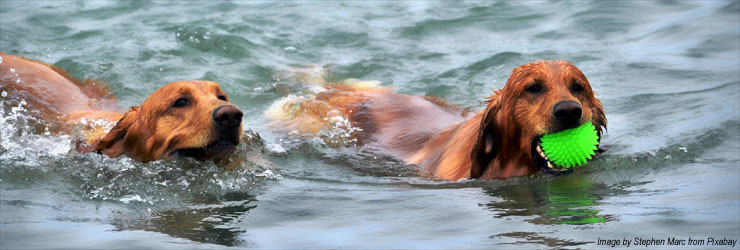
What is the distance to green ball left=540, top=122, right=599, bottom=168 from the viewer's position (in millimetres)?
5645

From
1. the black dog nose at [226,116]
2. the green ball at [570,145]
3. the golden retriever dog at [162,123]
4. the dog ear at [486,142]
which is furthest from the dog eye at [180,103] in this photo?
the green ball at [570,145]

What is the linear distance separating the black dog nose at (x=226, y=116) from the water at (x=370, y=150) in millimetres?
351

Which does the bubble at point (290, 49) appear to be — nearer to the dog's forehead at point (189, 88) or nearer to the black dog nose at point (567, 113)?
the dog's forehead at point (189, 88)

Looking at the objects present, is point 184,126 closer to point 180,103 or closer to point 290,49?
point 180,103

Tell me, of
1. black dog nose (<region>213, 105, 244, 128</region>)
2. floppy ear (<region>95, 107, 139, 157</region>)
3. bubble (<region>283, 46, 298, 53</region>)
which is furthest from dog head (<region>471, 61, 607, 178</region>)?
bubble (<region>283, 46, 298, 53</region>)

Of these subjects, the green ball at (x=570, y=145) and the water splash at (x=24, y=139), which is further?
the water splash at (x=24, y=139)

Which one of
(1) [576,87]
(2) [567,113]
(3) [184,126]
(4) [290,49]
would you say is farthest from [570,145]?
(4) [290,49]

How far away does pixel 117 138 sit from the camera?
6508 mm

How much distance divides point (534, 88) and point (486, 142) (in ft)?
1.69

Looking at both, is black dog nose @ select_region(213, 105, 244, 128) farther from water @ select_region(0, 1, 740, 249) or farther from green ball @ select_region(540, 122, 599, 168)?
green ball @ select_region(540, 122, 599, 168)

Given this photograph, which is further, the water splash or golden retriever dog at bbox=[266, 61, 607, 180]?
the water splash

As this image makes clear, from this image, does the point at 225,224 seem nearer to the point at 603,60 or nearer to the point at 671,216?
the point at 671,216

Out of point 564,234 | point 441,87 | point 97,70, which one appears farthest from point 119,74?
point 564,234

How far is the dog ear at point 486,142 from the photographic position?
595 cm
